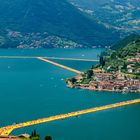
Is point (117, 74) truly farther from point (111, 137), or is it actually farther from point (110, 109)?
point (111, 137)

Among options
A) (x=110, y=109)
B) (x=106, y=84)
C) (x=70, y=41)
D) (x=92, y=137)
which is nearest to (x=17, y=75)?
(x=106, y=84)

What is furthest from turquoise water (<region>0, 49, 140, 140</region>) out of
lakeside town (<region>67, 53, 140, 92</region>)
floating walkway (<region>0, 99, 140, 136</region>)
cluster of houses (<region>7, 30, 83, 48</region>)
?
cluster of houses (<region>7, 30, 83, 48</region>)

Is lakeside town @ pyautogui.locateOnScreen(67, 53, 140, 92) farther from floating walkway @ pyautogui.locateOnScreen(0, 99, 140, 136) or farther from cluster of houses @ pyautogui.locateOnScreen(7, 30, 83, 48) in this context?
cluster of houses @ pyautogui.locateOnScreen(7, 30, 83, 48)

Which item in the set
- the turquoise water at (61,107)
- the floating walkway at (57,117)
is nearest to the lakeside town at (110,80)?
the turquoise water at (61,107)

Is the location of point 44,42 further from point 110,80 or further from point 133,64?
point 110,80

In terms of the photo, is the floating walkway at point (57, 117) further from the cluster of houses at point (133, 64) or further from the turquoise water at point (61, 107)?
the cluster of houses at point (133, 64)
